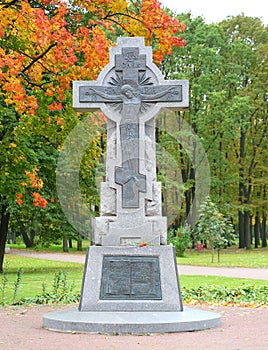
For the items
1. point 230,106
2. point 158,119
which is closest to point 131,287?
point 158,119

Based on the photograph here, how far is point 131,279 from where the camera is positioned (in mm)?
9133

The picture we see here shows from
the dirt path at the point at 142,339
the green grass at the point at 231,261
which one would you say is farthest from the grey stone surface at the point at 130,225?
the green grass at the point at 231,261

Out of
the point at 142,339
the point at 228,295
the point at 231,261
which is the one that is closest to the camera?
the point at 142,339

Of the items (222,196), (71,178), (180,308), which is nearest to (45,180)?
(71,178)

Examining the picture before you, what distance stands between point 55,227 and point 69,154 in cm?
420

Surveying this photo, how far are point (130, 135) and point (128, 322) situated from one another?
3.35m

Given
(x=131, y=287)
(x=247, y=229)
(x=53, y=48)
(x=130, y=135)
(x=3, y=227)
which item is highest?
(x=53, y=48)

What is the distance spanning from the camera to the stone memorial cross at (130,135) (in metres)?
9.70

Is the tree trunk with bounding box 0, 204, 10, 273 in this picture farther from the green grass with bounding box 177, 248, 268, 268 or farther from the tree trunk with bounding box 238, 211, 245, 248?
the tree trunk with bounding box 238, 211, 245, 248

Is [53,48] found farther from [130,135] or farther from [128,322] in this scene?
[128,322]

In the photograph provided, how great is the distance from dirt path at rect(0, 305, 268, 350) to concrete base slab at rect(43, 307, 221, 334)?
135 mm

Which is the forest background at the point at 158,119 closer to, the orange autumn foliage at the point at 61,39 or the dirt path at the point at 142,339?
the orange autumn foliage at the point at 61,39

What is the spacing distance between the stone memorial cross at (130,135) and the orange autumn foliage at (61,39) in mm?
2041

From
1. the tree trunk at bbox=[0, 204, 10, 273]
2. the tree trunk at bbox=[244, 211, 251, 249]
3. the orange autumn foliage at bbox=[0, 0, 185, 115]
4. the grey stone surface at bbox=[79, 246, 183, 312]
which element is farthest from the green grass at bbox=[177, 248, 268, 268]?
the grey stone surface at bbox=[79, 246, 183, 312]
